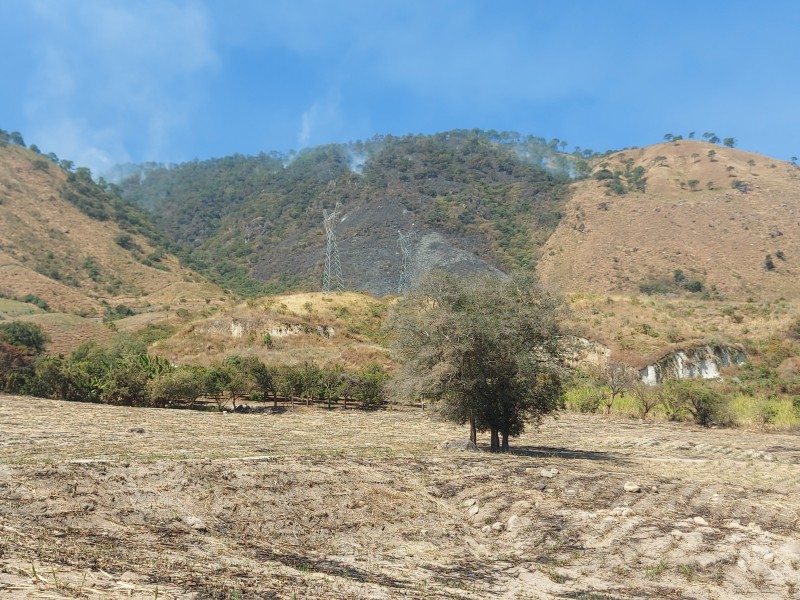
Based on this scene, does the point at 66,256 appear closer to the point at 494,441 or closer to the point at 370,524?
the point at 494,441

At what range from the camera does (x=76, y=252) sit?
106 m

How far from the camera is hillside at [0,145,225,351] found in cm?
8869

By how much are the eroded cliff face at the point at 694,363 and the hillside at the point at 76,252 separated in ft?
182

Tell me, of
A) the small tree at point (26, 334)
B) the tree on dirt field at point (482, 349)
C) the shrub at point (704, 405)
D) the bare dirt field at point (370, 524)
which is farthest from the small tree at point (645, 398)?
the small tree at point (26, 334)

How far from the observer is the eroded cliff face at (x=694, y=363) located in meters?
→ 54.6

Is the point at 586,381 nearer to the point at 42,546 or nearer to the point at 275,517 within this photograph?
the point at 275,517

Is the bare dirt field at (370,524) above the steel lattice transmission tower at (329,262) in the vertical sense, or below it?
below

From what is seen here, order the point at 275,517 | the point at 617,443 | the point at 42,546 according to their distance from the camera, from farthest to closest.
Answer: the point at 617,443
the point at 275,517
the point at 42,546

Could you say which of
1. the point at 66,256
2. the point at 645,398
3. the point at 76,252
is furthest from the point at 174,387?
the point at 76,252

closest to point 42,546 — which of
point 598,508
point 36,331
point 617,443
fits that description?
point 598,508

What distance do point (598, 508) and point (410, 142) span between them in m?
176

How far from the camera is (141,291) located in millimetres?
102312

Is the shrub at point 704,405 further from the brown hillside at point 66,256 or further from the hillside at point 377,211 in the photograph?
the brown hillside at point 66,256

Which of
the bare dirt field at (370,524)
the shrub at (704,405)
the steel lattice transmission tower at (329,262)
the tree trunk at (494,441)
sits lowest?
the bare dirt field at (370,524)
